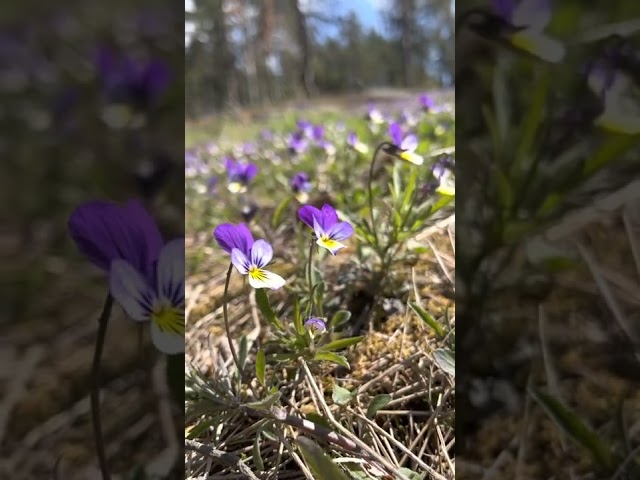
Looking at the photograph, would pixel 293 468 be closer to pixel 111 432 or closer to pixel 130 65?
pixel 111 432

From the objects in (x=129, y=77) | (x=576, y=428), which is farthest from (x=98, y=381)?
(x=576, y=428)

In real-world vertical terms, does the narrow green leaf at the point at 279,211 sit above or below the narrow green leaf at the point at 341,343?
above

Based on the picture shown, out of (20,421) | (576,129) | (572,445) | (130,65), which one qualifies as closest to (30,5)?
(130,65)

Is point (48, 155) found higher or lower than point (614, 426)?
higher

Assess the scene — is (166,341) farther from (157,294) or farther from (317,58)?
(317,58)

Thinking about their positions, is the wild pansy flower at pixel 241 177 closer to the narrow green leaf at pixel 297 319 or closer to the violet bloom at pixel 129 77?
the narrow green leaf at pixel 297 319

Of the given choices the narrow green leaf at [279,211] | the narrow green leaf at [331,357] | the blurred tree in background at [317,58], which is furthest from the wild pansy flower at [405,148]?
the blurred tree in background at [317,58]
